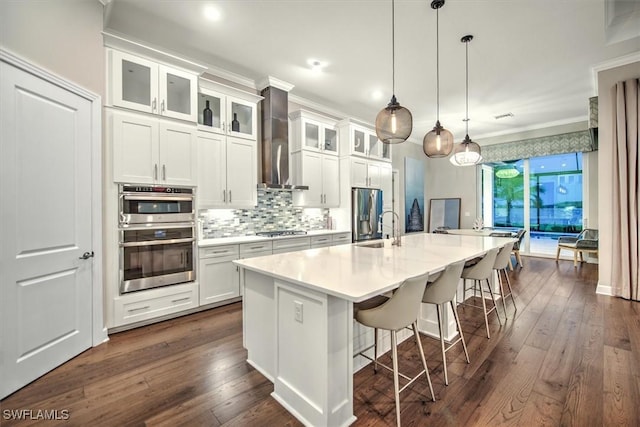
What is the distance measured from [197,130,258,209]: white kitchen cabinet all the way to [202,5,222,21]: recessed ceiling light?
1.23m

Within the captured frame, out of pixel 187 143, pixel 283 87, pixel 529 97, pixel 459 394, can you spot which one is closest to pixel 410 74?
pixel 283 87

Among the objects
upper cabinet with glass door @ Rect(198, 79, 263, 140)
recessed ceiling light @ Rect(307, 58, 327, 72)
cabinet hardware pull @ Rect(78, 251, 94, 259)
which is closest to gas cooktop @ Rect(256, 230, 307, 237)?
upper cabinet with glass door @ Rect(198, 79, 263, 140)

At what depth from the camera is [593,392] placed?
1.90m

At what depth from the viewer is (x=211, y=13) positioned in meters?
2.79

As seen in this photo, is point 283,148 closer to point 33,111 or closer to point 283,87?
point 283,87

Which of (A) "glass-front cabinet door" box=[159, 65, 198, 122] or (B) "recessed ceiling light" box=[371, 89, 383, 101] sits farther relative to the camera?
(B) "recessed ceiling light" box=[371, 89, 383, 101]

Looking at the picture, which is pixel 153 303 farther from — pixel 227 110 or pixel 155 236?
pixel 227 110

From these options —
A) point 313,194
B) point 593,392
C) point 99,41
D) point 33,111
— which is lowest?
point 593,392

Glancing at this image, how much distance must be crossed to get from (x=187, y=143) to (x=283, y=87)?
1813 mm

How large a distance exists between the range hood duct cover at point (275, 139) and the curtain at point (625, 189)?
4435mm

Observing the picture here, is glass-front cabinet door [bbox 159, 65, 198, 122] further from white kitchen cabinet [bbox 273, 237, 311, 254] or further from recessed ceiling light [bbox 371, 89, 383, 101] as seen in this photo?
recessed ceiling light [bbox 371, 89, 383, 101]

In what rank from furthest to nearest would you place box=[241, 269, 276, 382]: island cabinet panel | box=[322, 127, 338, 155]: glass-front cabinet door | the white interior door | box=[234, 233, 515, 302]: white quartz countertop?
box=[322, 127, 338, 155]: glass-front cabinet door, box=[241, 269, 276, 382]: island cabinet panel, the white interior door, box=[234, 233, 515, 302]: white quartz countertop

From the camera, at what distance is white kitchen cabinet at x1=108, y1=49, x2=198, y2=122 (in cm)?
275

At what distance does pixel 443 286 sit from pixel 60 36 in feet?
11.8
